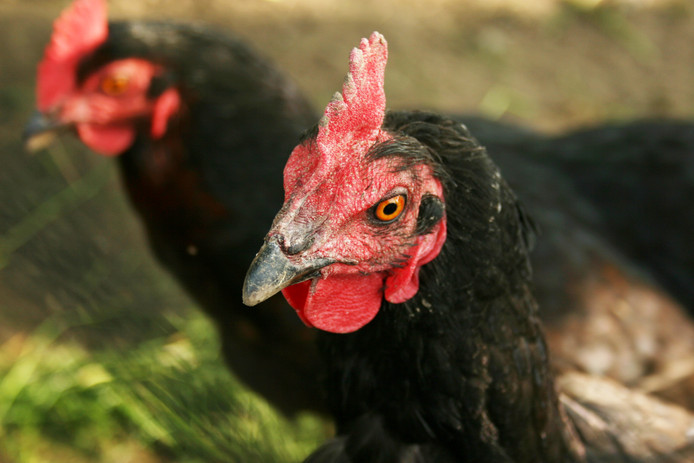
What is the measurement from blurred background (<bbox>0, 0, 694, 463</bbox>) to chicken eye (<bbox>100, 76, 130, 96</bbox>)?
0.49 m

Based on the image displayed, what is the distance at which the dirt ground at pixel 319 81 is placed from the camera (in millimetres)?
2590

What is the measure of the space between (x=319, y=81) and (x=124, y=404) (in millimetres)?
2474

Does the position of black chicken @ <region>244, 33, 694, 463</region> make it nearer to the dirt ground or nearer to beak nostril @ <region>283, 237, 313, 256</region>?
beak nostril @ <region>283, 237, 313, 256</region>

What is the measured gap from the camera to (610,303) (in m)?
2.56

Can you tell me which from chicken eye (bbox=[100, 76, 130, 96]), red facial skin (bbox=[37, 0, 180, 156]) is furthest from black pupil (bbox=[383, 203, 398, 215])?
chicken eye (bbox=[100, 76, 130, 96])

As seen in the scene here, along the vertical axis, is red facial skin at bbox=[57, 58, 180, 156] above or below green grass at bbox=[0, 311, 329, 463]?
above

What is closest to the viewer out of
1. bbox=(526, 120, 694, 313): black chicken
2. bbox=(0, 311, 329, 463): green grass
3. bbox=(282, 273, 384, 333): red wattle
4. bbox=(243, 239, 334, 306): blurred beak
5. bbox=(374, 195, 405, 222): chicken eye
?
bbox=(243, 239, 334, 306): blurred beak

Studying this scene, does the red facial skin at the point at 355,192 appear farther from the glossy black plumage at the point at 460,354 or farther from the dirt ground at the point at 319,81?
the dirt ground at the point at 319,81

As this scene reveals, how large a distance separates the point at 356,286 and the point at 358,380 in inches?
11.9

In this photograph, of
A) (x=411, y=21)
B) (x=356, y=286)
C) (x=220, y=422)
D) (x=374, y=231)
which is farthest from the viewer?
(x=411, y=21)

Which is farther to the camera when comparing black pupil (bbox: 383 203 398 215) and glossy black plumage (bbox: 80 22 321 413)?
glossy black plumage (bbox: 80 22 321 413)

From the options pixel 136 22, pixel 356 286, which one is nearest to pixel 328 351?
pixel 356 286

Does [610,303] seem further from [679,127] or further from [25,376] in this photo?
[25,376]

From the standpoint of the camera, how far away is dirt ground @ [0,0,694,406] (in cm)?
259
